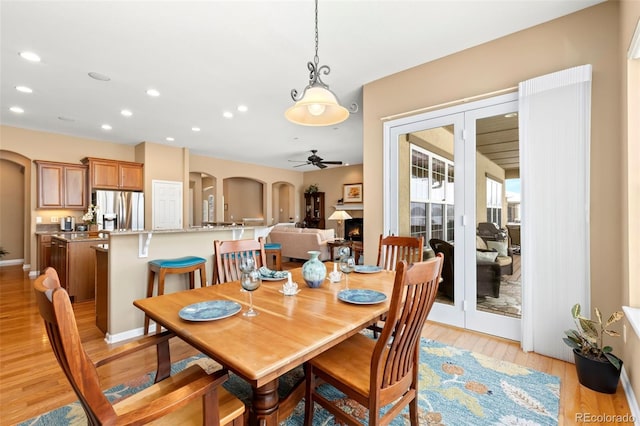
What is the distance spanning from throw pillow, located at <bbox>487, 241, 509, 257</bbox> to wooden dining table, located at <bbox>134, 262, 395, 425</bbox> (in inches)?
67.1

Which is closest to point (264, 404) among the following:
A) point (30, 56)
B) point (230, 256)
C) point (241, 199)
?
point (230, 256)

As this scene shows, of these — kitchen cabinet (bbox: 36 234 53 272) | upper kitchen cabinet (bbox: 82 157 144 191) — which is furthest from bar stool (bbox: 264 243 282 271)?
kitchen cabinet (bbox: 36 234 53 272)

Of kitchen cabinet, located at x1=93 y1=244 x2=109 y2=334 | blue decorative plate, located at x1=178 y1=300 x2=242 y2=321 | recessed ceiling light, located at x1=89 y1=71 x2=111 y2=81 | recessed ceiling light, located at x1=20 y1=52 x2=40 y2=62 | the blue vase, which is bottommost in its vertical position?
kitchen cabinet, located at x1=93 y1=244 x2=109 y2=334

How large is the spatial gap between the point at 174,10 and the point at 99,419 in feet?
9.00

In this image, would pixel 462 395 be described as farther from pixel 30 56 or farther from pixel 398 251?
pixel 30 56

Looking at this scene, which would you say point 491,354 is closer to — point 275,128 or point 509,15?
point 509,15

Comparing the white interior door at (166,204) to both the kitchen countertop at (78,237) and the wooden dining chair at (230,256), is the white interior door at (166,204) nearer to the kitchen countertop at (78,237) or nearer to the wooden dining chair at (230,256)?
the kitchen countertop at (78,237)

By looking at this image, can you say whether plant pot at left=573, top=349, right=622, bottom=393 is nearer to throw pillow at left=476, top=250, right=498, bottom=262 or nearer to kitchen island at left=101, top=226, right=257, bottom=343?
throw pillow at left=476, top=250, right=498, bottom=262

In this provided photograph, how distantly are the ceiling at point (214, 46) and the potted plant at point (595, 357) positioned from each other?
2478mm

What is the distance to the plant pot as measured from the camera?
1.85 metres

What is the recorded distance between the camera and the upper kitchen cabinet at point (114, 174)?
19.0 ft

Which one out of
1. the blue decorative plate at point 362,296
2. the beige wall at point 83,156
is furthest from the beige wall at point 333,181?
the blue decorative plate at point 362,296

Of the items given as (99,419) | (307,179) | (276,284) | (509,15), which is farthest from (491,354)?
(307,179)

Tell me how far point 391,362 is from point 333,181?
30.0 ft
